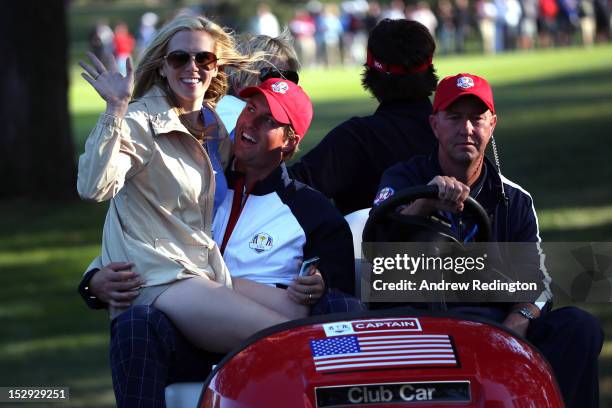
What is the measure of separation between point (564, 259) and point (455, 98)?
2.69ft

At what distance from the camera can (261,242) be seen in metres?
4.69

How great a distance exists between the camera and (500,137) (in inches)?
808

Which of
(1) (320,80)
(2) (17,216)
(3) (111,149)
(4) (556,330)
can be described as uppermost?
(3) (111,149)

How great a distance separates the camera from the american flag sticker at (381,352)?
372 cm

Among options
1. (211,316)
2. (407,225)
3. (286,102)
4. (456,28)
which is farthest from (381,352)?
(456,28)

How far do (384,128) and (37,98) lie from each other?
10.5 meters

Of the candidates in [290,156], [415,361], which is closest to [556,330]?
[415,361]

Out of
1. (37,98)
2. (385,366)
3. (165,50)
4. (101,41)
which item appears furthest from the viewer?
(101,41)

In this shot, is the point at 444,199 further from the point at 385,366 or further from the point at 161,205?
the point at 161,205

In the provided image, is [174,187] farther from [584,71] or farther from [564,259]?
[584,71]

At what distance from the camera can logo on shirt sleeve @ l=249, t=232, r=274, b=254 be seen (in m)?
4.68

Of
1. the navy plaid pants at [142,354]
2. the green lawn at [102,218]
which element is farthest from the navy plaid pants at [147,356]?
the green lawn at [102,218]

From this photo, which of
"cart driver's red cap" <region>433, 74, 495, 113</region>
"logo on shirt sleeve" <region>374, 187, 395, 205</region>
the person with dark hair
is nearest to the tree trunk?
the person with dark hair

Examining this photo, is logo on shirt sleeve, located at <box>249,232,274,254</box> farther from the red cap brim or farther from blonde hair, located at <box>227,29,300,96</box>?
blonde hair, located at <box>227,29,300,96</box>
